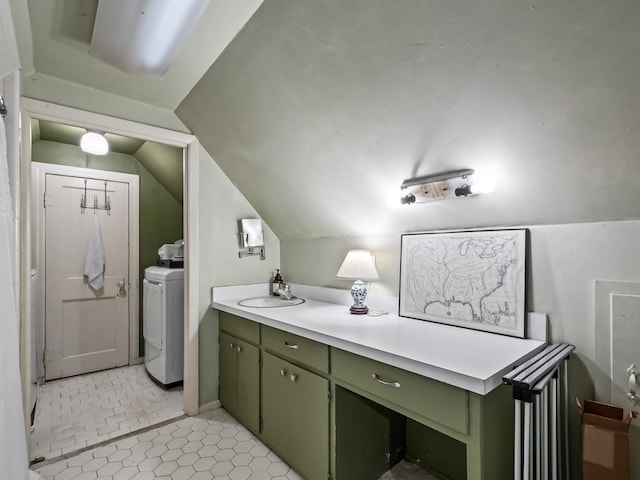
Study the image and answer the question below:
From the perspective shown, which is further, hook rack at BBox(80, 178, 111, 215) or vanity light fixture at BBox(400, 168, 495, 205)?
hook rack at BBox(80, 178, 111, 215)

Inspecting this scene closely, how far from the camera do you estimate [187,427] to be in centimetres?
226

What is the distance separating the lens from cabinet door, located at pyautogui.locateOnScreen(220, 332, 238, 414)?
2317mm

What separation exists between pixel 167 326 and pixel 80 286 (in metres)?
1.12

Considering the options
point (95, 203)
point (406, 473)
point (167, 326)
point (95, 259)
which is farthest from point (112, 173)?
point (406, 473)

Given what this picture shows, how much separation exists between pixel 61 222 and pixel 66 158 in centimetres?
62

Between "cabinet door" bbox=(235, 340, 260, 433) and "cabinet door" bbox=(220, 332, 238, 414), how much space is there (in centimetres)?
5

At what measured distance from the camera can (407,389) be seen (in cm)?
122

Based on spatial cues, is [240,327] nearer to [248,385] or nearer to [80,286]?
[248,385]

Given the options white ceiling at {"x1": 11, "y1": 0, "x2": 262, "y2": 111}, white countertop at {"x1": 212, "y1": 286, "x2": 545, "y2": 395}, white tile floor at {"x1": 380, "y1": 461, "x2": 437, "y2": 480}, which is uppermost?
white ceiling at {"x1": 11, "y1": 0, "x2": 262, "y2": 111}

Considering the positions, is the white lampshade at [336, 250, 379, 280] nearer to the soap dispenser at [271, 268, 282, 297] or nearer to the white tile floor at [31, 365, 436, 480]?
the soap dispenser at [271, 268, 282, 297]

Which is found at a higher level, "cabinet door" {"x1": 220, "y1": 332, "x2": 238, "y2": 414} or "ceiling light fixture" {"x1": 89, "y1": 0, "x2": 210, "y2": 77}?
"ceiling light fixture" {"x1": 89, "y1": 0, "x2": 210, "y2": 77}

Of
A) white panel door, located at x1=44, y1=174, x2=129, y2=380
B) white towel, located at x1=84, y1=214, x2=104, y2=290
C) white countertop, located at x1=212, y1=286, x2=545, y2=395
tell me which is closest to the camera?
white countertop, located at x1=212, y1=286, x2=545, y2=395

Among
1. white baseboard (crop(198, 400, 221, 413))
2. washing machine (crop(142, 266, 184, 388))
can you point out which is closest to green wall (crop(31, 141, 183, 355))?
washing machine (crop(142, 266, 184, 388))

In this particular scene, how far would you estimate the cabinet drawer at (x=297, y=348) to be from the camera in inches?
62.6
